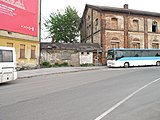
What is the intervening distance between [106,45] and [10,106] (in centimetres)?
3388

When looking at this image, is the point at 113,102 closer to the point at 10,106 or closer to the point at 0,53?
the point at 10,106

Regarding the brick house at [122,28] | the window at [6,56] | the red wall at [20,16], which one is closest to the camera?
the window at [6,56]

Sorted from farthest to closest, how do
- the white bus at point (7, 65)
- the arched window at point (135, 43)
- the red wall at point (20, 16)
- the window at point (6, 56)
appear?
the arched window at point (135, 43)
the red wall at point (20, 16)
the window at point (6, 56)
the white bus at point (7, 65)

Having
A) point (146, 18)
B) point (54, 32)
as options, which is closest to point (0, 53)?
point (146, 18)

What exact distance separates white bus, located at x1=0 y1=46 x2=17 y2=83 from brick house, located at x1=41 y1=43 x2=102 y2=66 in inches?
791

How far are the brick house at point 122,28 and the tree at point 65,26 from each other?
11807 mm

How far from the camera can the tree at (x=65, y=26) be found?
5799 cm

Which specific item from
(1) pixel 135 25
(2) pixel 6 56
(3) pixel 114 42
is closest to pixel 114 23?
(3) pixel 114 42

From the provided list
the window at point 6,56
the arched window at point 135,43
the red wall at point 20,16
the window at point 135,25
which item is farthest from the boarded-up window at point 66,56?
the window at point 6,56

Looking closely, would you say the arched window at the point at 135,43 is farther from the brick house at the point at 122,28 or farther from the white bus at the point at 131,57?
the white bus at the point at 131,57

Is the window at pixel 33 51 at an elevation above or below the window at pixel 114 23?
below

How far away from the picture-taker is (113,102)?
839 centimetres

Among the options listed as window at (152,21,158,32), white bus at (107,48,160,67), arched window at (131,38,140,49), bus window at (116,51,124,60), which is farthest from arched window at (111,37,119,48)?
window at (152,21,158,32)

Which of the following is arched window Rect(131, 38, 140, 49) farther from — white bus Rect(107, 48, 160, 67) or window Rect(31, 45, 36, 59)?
window Rect(31, 45, 36, 59)
